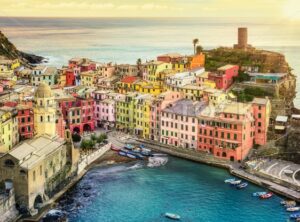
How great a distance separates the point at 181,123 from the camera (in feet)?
241

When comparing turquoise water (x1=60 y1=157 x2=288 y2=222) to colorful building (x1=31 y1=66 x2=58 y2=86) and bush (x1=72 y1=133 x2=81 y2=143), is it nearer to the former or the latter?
bush (x1=72 y1=133 x2=81 y2=143)

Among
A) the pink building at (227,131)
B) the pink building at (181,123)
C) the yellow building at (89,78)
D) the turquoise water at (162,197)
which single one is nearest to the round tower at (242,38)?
the yellow building at (89,78)

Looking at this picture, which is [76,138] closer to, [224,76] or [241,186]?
[241,186]

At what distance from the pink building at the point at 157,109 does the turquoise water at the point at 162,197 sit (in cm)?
1010

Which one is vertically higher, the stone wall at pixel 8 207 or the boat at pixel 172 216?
the stone wall at pixel 8 207

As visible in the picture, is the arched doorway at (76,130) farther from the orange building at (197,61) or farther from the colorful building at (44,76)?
the orange building at (197,61)

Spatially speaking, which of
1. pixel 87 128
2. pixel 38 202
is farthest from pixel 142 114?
pixel 38 202

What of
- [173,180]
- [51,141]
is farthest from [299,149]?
[51,141]

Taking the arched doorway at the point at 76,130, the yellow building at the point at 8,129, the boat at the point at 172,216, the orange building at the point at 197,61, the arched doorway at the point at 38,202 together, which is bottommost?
the boat at the point at 172,216

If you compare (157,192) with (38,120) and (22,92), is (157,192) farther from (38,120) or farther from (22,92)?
(22,92)

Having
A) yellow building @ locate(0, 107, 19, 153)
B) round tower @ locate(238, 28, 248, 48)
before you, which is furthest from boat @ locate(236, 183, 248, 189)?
round tower @ locate(238, 28, 248, 48)

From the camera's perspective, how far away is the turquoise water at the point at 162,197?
5394cm

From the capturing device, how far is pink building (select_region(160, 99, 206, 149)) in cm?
7244

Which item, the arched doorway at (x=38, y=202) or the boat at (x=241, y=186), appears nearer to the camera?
the arched doorway at (x=38, y=202)
